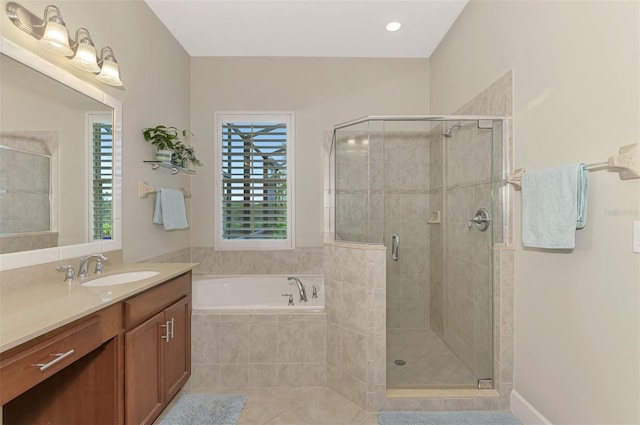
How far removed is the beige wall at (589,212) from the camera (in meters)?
1.17

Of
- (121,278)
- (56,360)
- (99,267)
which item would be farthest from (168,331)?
(56,360)

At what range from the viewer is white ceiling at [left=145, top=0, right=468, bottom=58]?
2393mm

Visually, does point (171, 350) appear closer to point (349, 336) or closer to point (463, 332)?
point (349, 336)

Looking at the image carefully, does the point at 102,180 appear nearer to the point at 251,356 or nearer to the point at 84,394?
the point at 84,394

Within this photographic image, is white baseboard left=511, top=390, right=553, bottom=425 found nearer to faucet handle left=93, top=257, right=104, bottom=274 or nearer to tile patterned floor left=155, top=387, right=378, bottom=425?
tile patterned floor left=155, top=387, right=378, bottom=425

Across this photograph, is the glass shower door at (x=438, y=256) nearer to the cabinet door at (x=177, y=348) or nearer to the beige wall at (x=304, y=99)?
the beige wall at (x=304, y=99)

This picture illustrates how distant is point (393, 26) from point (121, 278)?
9.45ft

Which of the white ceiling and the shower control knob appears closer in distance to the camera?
the shower control knob

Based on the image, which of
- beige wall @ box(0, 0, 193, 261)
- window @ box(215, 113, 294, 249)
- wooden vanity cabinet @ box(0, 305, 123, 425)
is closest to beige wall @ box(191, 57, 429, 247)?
window @ box(215, 113, 294, 249)

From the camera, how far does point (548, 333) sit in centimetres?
159

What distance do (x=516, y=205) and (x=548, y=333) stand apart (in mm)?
734

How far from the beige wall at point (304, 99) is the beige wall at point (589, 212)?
1.31m

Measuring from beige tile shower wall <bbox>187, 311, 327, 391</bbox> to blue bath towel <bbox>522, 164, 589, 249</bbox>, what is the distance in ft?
4.88

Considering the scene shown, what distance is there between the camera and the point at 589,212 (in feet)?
4.40
